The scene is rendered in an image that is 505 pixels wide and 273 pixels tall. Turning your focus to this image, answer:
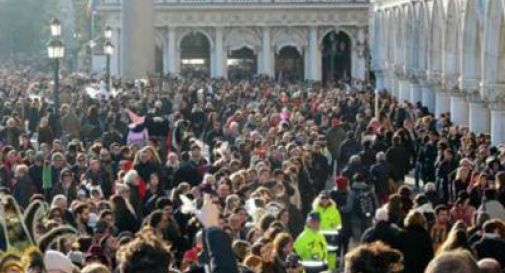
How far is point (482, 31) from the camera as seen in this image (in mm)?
36812

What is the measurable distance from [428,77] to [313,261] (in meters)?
32.3

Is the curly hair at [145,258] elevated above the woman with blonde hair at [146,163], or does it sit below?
above

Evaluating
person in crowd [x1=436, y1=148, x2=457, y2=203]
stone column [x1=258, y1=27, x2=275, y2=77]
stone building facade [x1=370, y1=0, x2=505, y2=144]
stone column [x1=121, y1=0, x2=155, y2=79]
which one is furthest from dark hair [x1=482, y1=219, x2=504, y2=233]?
stone column [x1=258, y1=27, x2=275, y2=77]

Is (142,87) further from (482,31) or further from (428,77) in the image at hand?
(482,31)

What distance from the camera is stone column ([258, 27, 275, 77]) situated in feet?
293

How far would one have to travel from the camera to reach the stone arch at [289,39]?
296ft

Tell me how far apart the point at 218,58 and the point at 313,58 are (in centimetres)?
542

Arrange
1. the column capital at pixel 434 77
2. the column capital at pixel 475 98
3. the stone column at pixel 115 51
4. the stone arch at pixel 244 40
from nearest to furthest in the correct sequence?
the column capital at pixel 475 98 < the column capital at pixel 434 77 < the stone column at pixel 115 51 < the stone arch at pixel 244 40

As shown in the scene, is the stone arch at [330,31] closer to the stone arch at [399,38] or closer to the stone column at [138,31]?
the stone arch at [399,38]

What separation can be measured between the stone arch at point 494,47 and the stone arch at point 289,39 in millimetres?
54117

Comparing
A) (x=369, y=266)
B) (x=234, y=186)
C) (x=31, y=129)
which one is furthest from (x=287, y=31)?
(x=369, y=266)

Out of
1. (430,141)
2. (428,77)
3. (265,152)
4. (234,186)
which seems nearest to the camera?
(234,186)

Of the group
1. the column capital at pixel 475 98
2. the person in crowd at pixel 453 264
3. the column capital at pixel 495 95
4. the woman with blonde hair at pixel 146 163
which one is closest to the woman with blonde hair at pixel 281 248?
the person in crowd at pixel 453 264

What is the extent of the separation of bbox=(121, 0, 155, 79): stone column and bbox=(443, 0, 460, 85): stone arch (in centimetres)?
1382
